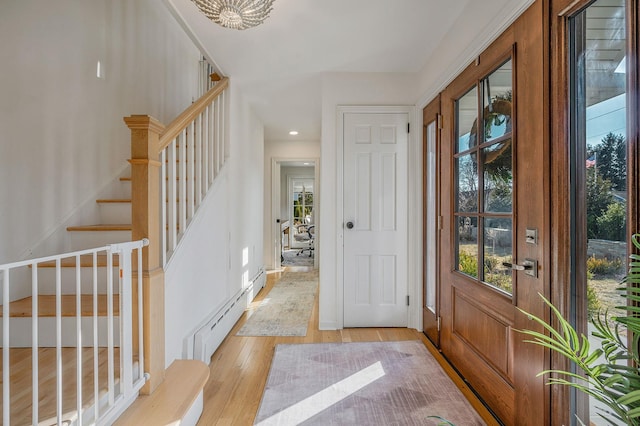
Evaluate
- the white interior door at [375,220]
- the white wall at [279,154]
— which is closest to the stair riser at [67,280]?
the white interior door at [375,220]

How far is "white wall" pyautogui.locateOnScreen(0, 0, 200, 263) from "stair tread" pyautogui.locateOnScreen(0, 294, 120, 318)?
0.99ft

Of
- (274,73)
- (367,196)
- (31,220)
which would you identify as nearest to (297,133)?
(274,73)

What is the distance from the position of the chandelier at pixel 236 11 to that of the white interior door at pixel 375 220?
1318 millimetres

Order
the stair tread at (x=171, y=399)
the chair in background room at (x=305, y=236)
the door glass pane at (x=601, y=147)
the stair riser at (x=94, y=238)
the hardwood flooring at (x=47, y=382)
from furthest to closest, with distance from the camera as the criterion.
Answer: the chair in background room at (x=305, y=236)
the stair riser at (x=94, y=238)
the stair tread at (x=171, y=399)
the hardwood flooring at (x=47, y=382)
the door glass pane at (x=601, y=147)

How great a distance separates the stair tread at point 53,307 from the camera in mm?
1520

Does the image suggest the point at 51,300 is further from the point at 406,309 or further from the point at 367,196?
the point at 406,309

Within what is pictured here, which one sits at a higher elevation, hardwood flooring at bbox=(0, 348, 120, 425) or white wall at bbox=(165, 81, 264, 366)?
white wall at bbox=(165, 81, 264, 366)

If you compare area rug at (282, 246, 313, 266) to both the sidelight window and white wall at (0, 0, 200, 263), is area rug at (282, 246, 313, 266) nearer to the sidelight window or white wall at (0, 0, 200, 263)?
white wall at (0, 0, 200, 263)

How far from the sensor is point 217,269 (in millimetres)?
2553

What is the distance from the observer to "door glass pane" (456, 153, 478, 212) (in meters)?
1.89

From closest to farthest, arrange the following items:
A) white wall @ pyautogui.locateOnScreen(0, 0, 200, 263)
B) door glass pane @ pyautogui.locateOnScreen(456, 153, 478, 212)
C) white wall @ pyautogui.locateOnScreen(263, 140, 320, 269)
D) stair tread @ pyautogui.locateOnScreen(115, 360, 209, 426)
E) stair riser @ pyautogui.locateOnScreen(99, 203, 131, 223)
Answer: stair tread @ pyautogui.locateOnScreen(115, 360, 209, 426)
white wall @ pyautogui.locateOnScreen(0, 0, 200, 263)
door glass pane @ pyautogui.locateOnScreen(456, 153, 478, 212)
stair riser @ pyautogui.locateOnScreen(99, 203, 131, 223)
white wall @ pyautogui.locateOnScreen(263, 140, 320, 269)

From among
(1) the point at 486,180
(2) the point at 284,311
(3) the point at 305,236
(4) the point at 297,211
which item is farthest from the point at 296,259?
(1) the point at 486,180

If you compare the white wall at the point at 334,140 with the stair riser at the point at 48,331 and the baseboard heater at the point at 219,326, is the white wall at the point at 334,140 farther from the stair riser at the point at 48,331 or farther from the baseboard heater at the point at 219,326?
the stair riser at the point at 48,331

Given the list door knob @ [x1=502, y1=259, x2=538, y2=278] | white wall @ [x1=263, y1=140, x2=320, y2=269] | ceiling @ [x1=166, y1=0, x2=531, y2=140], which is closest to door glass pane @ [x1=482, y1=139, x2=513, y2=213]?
door knob @ [x1=502, y1=259, x2=538, y2=278]
